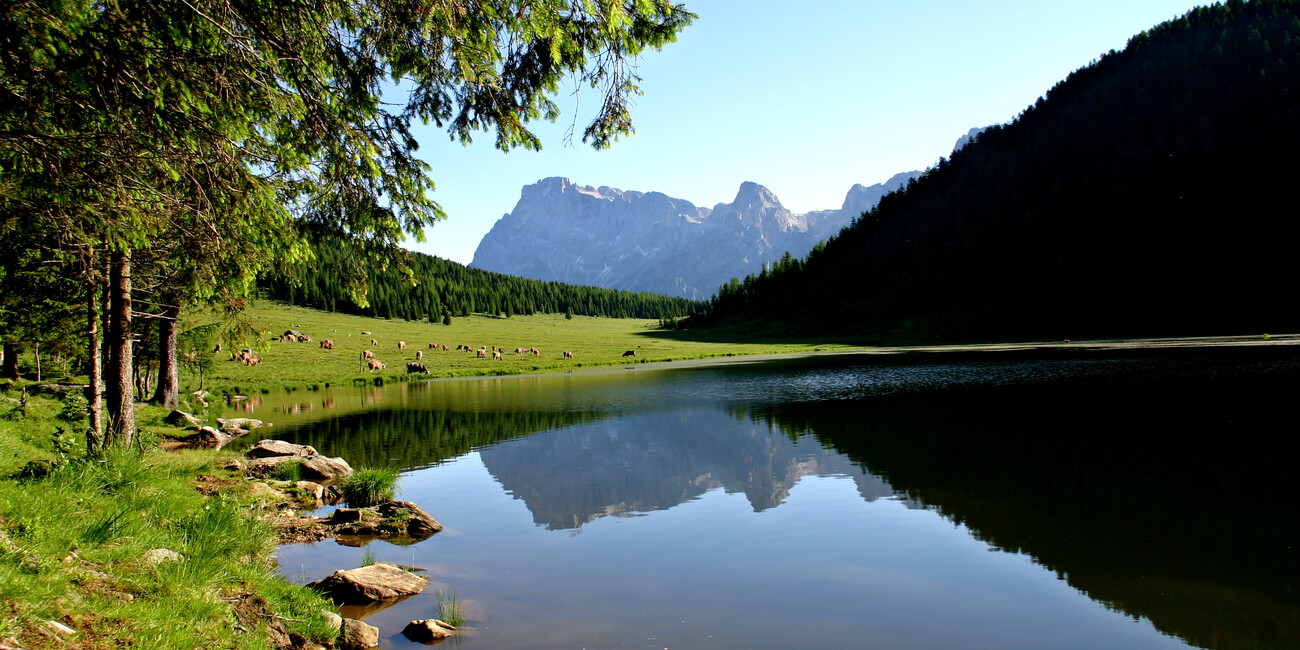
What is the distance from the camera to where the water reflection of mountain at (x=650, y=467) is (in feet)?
49.8

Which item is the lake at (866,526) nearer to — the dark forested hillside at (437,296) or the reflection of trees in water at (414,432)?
the reflection of trees in water at (414,432)

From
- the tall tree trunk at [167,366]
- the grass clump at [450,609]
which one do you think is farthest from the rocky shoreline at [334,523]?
the tall tree trunk at [167,366]

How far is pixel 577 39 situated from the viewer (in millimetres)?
8320

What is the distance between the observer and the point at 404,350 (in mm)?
83438

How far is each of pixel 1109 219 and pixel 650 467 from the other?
13587cm

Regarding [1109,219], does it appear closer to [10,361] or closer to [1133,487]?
[1133,487]

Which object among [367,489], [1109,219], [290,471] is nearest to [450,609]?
[367,489]

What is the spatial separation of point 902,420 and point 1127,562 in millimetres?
15931

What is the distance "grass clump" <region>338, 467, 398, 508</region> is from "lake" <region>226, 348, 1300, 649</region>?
47.3 inches

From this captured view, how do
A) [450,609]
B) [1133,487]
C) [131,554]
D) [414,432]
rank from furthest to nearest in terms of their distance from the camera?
1. [414,432]
2. [1133,487]
3. [450,609]
4. [131,554]

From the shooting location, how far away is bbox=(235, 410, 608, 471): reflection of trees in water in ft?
73.5

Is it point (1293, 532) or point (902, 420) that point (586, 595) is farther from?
point (902, 420)

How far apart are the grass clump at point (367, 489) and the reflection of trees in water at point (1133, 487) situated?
493 inches

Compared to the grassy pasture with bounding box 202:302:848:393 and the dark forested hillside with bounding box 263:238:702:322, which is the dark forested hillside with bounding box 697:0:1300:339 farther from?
the dark forested hillside with bounding box 263:238:702:322
